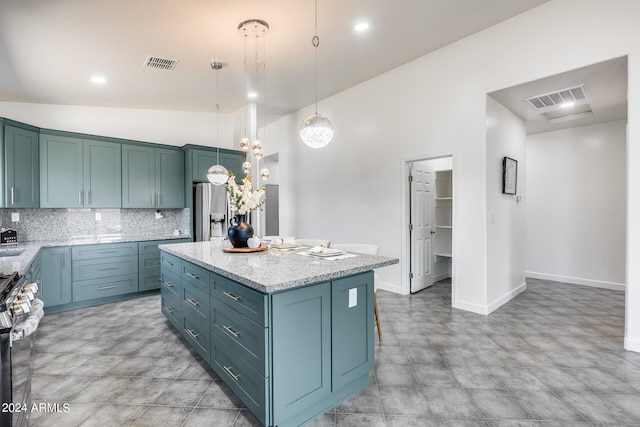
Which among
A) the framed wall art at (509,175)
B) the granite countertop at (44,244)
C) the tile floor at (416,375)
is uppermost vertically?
the framed wall art at (509,175)

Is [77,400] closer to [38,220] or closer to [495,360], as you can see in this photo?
[495,360]

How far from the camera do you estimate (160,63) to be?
145 inches

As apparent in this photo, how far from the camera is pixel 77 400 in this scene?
6.55 ft

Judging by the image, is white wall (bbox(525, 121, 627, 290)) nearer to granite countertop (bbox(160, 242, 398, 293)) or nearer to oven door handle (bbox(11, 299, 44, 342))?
granite countertop (bbox(160, 242, 398, 293))

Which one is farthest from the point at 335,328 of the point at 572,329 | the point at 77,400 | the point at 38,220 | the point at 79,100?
the point at 79,100

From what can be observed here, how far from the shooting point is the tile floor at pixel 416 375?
1.83 metres

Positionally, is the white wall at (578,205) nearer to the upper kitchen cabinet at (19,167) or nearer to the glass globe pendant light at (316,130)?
the glass globe pendant light at (316,130)

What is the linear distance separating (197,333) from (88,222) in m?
3.34

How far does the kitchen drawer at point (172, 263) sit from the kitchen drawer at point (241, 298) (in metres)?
0.83

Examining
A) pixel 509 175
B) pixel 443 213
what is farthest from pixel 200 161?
pixel 509 175

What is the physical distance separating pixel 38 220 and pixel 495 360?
18.8 ft

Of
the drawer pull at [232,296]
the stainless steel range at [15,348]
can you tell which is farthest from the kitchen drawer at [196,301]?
the stainless steel range at [15,348]

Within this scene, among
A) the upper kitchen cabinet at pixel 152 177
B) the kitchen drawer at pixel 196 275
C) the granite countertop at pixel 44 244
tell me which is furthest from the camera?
the upper kitchen cabinet at pixel 152 177

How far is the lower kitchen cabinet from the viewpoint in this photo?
1593mm
